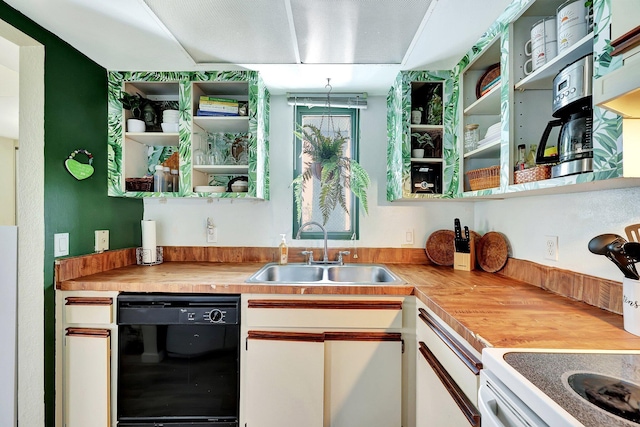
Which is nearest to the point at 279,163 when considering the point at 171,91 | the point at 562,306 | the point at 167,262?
the point at 171,91

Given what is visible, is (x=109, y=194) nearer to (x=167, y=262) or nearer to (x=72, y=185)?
(x=72, y=185)

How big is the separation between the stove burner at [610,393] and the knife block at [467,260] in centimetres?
129

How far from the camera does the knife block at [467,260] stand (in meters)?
1.93

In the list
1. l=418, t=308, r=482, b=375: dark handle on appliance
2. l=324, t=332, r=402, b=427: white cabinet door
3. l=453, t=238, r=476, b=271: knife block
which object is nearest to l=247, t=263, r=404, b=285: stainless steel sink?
l=453, t=238, r=476, b=271: knife block

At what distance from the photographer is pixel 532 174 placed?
46.9 inches

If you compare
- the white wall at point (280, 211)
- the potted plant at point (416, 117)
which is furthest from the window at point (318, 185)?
the potted plant at point (416, 117)

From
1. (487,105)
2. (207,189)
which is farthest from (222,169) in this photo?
(487,105)

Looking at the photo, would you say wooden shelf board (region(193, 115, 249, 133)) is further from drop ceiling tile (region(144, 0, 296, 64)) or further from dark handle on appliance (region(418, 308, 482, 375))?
dark handle on appliance (region(418, 308, 482, 375))

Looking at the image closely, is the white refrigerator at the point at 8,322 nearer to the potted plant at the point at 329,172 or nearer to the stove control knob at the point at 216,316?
the stove control knob at the point at 216,316

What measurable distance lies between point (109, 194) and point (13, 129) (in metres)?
2.61

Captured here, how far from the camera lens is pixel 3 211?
3.41 metres

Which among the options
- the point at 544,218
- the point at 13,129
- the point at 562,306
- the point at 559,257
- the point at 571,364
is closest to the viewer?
the point at 571,364

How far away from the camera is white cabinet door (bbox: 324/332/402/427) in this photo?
4.96 ft

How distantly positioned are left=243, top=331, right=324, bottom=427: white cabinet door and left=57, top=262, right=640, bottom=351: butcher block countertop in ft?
0.81
